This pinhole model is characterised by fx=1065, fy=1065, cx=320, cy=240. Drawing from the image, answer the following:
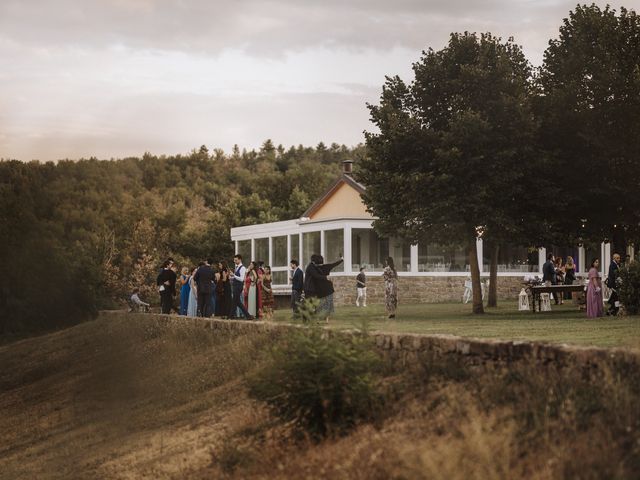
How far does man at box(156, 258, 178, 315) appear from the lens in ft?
114

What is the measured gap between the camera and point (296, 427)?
1356cm

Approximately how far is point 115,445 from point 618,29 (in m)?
22.2

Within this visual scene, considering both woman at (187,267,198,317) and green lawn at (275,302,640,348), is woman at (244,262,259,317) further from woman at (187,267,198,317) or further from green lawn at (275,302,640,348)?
woman at (187,267,198,317)

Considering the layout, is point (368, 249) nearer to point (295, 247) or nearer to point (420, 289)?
point (420, 289)

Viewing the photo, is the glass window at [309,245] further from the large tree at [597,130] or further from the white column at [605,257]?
the large tree at [597,130]

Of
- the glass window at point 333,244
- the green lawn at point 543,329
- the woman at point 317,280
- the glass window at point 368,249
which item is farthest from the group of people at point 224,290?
the glass window at point 333,244

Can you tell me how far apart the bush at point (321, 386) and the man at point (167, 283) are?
20974mm

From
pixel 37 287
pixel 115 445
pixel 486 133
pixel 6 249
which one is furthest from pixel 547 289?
pixel 6 249

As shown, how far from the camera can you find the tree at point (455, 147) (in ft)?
102

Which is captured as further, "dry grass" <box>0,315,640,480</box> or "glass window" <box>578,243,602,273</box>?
"glass window" <box>578,243,602,273</box>

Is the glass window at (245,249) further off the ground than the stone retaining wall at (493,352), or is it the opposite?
the glass window at (245,249)

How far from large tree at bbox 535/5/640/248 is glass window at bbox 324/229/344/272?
558 inches

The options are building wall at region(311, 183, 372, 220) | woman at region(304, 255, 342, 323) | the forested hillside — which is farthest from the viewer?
the forested hillside

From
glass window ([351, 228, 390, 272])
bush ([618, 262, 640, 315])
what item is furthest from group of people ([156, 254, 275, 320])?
glass window ([351, 228, 390, 272])
